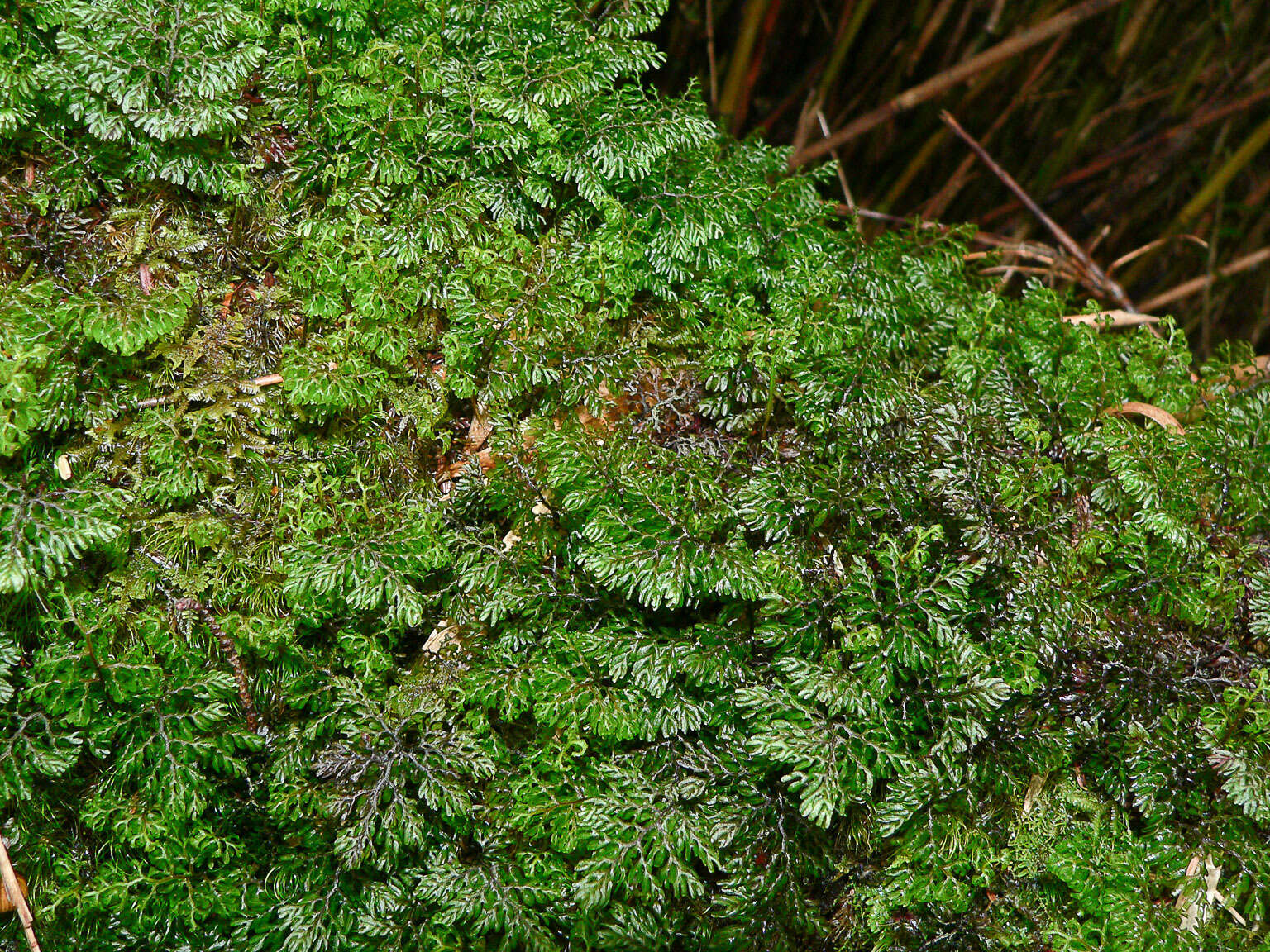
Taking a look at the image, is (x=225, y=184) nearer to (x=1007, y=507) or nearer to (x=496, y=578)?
(x=496, y=578)

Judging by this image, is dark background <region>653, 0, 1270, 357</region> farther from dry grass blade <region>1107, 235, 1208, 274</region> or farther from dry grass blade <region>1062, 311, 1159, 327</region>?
dry grass blade <region>1062, 311, 1159, 327</region>

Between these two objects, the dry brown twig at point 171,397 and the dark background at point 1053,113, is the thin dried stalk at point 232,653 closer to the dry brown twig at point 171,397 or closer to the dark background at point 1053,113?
the dry brown twig at point 171,397

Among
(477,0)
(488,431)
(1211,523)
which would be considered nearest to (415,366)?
(488,431)

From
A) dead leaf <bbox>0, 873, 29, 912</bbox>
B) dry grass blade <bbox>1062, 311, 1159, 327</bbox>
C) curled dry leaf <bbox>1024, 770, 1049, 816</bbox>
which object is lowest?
dead leaf <bbox>0, 873, 29, 912</bbox>

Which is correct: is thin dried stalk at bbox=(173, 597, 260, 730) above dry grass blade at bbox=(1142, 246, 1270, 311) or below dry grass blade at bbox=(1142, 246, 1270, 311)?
below

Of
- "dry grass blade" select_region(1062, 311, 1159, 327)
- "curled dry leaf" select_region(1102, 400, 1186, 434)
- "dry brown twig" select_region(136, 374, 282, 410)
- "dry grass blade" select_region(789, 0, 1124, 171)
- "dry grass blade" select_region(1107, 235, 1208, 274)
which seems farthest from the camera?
"dry grass blade" select_region(789, 0, 1124, 171)

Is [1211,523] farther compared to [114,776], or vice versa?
[1211,523]

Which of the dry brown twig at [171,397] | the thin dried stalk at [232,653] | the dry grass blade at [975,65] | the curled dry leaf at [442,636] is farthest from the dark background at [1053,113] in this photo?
the thin dried stalk at [232,653]

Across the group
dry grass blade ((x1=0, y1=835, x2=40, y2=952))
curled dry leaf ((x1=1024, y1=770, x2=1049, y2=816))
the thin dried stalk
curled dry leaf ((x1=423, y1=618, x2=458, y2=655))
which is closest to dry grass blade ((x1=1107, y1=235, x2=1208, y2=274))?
curled dry leaf ((x1=1024, y1=770, x2=1049, y2=816))
